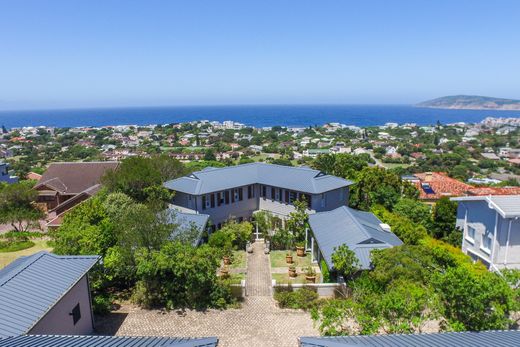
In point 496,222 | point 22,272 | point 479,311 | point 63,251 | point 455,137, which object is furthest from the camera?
point 455,137

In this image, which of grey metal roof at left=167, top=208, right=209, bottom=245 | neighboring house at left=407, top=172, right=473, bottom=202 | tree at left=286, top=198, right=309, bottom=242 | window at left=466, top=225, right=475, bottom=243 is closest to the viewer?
window at left=466, top=225, right=475, bottom=243

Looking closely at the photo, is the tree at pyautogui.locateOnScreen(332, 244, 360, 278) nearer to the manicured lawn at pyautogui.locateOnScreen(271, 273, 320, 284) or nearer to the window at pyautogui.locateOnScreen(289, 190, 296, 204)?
the manicured lawn at pyautogui.locateOnScreen(271, 273, 320, 284)

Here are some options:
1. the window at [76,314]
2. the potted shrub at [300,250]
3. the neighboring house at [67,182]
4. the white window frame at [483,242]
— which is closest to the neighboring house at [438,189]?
the white window frame at [483,242]

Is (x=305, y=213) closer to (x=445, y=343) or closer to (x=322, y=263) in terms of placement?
(x=322, y=263)

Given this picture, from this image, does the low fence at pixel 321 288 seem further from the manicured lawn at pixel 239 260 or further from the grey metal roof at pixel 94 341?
the grey metal roof at pixel 94 341

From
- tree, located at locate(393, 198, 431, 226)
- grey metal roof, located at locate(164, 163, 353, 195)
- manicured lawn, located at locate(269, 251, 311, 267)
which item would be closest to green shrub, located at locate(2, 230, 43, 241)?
grey metal roof, located at locate(164, 163, 353, 195)

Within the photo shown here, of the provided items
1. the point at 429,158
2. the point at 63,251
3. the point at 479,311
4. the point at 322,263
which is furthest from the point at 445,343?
the point at 429,158

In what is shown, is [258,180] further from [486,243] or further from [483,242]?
[486,243]
